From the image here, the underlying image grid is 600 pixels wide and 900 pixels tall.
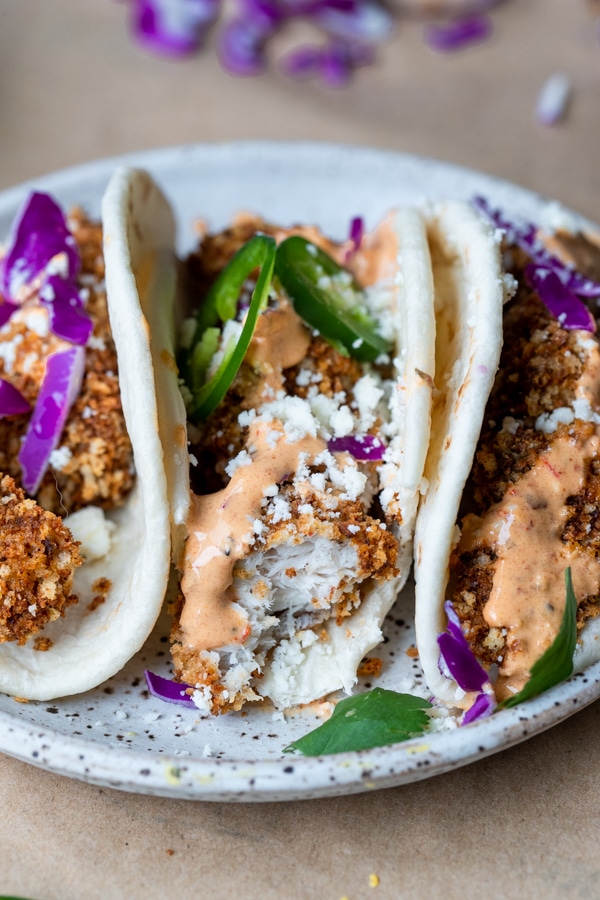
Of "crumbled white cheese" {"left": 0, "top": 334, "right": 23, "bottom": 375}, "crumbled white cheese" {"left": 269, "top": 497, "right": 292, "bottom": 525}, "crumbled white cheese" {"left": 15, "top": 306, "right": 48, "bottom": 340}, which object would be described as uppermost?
"crumbled white cheese" {"left": 15, "top": 306, "right": 48, "bottom": 340}

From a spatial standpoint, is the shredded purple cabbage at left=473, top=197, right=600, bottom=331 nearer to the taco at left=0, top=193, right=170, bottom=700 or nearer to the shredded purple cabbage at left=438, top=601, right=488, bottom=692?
the shredded purple cabbage at left=438, top=601, right=488, bottom=692

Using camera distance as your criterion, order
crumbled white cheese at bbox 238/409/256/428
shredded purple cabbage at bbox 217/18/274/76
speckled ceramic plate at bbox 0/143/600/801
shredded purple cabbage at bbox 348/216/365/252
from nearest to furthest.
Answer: speckled ceramic plate at bbox 0/143/600/801 < crumbled white cheese at bbox 238/409/256/428 < shredded purple cabbage at bbox 348/216/365/252 < shredded purple cabbage at bbox 217/18/274/76

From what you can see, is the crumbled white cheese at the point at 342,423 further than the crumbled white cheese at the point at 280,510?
Yes

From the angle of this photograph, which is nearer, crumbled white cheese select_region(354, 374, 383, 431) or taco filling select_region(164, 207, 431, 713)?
taco filling select_region(164, 207, 431, 713)

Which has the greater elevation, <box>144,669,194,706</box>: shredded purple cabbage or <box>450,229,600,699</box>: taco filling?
<box>450,229,600,699</box>: taco filling

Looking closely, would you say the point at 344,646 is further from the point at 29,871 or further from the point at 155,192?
the point at 155,192

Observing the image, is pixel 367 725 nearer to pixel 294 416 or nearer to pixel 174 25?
pixel 294 416

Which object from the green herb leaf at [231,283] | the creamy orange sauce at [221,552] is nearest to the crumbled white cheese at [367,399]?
the creamy orange sauce at [221,552]

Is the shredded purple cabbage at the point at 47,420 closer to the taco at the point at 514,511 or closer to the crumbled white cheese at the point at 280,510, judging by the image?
the crumbled white cheese at the point at 280,510

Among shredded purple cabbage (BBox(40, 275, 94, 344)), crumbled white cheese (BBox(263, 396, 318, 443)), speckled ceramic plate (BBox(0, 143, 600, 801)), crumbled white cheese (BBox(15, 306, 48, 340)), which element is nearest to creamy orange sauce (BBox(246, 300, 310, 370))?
crumbled white cheese (BBox(263, 396, 318, 443))
